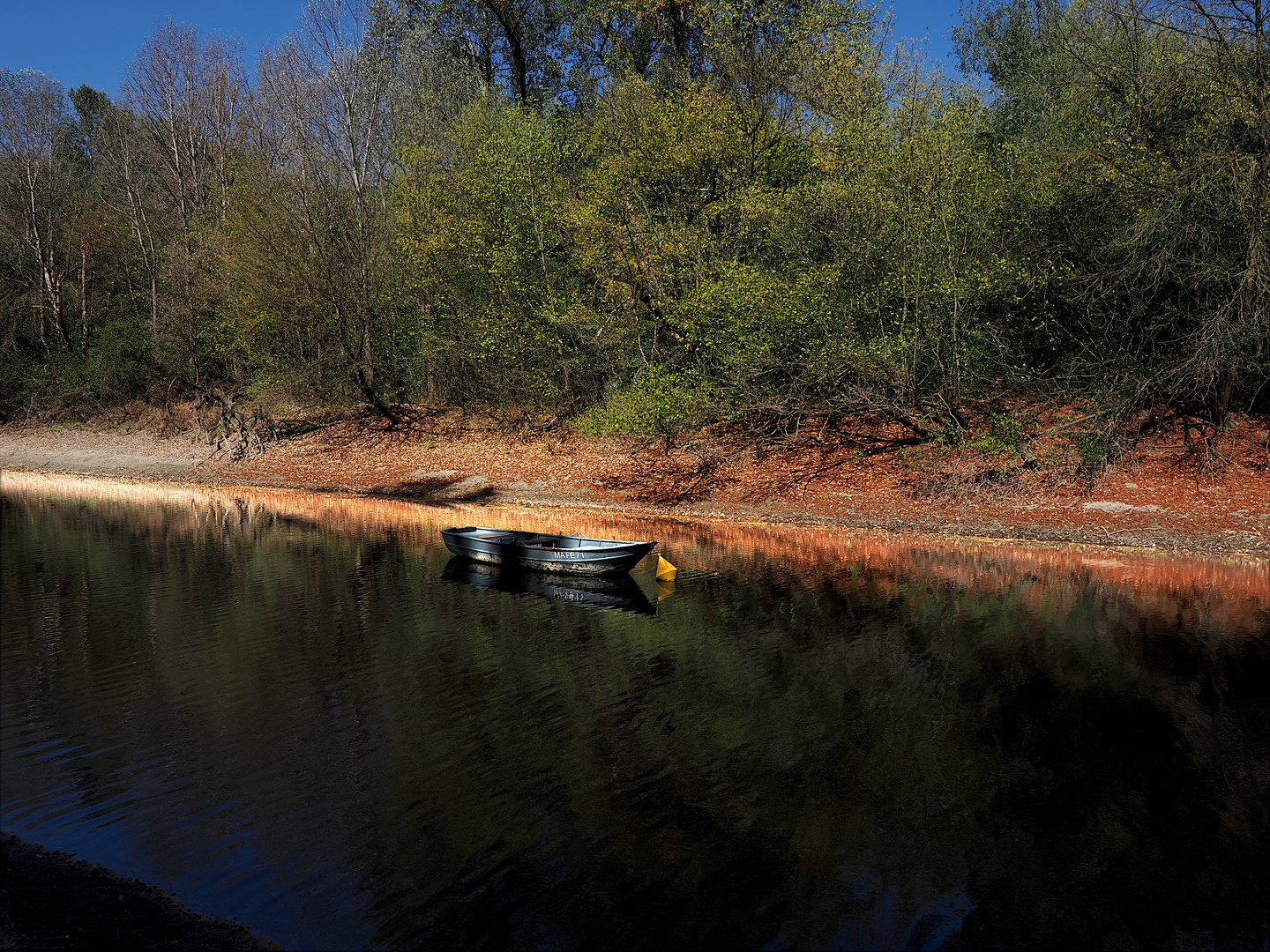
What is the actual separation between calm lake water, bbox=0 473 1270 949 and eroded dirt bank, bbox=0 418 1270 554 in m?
3.79

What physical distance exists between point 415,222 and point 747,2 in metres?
13.2

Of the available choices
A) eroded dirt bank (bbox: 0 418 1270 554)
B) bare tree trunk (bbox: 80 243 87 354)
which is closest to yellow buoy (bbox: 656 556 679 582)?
eroded dirt bank (bbox: 0 418 1270 554)

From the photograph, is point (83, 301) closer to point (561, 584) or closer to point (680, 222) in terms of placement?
point (680, 222)

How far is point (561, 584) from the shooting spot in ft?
56.2

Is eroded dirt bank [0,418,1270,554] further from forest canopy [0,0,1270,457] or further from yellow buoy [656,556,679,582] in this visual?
yellow buoy [656,556,679,582]

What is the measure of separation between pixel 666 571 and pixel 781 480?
928cm

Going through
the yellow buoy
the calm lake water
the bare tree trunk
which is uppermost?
the bare tree trunk

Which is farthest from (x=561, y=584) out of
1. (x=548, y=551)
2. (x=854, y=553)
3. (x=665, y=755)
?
(x=665, y=755)

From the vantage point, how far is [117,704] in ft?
33.0

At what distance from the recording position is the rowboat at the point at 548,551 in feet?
55.4

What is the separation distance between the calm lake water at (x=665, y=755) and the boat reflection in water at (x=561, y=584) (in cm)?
15

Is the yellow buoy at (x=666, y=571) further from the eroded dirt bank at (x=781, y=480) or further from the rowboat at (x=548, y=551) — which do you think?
the eroded dirt bank at (x=781, y=480)

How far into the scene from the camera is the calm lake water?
6.35 m

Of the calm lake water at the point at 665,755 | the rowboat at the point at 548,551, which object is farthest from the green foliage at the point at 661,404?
the calm lake water at the point at 665,755
